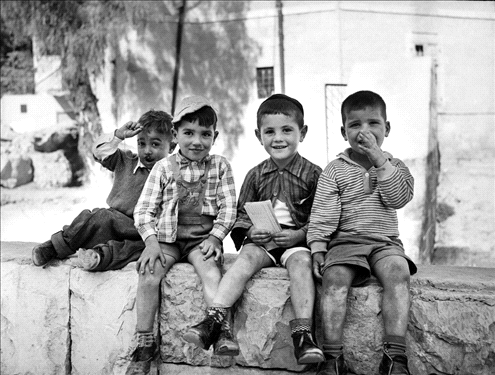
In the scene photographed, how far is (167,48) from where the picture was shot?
56.9 feet

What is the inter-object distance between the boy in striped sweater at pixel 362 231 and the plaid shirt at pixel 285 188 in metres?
0.17

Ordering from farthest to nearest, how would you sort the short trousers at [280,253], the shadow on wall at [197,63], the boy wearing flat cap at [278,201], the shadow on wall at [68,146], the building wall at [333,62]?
1. the shadow on wall at [68,146]
2. the shadow on wall at [197,63]
3. the building wall at [333,62]
4. the short trousers at [280,253]
5. the boy wearing flat cap at [278,201]

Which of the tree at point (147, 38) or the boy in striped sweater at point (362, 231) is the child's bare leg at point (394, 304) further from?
the tree at point (147, 38)

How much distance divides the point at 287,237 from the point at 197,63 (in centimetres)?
1539

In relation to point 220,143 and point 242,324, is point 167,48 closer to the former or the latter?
point 220,143

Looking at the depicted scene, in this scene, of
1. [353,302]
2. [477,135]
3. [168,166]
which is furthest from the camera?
[477,135]

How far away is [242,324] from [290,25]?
15142 mm

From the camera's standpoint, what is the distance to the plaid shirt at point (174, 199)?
3.05 m

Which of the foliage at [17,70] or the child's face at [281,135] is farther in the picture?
the foliage at [17,70]

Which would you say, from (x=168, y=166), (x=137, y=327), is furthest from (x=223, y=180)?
(x=137, y=327)

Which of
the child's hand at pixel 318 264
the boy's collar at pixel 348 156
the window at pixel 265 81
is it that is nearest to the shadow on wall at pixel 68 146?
the window at pixel 265 81

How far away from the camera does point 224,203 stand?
10.2ft

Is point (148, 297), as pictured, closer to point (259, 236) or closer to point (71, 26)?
point (259, 236)

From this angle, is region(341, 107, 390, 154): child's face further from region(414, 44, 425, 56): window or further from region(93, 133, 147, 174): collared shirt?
region(414, 44, 425, 56): window
